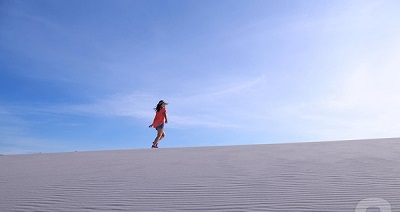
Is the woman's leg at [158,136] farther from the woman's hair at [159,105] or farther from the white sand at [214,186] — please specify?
the white sand at [214,186]

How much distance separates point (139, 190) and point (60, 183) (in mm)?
1337

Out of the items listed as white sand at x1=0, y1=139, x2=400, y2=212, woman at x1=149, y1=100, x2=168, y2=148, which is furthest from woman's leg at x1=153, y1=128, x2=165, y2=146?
white sand at x1=0, y1=139, x2=400, y2=212

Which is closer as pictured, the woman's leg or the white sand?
the white sand

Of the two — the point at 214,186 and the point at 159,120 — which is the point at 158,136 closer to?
the point at 159,120

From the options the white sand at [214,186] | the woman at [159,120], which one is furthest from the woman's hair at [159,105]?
the white sand at [214,186]

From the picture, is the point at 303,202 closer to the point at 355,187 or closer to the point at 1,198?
the point at 355,187

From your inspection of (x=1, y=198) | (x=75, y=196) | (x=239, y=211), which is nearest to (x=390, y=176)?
Result: (x=239, y=211)

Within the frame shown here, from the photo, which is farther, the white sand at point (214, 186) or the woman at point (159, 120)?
the woman at point (159, 120)

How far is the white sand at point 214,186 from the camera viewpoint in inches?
137

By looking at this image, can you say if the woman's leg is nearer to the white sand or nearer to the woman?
the woman

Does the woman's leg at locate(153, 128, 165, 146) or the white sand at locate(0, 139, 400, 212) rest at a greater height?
the woman's leg at locate(153, 128, 165, 146)

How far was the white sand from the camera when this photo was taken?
3.47 meters

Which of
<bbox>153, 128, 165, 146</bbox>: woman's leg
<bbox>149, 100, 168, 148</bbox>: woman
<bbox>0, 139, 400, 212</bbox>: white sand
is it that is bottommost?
<bbox>0, 139, 400, 212</bbox>: white sand

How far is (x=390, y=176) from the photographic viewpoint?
4.34 m
